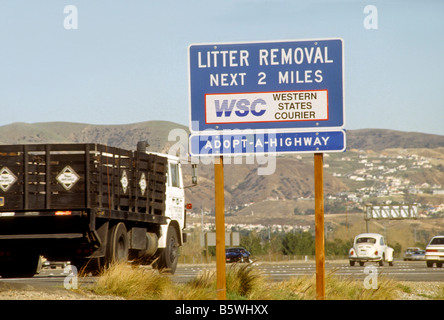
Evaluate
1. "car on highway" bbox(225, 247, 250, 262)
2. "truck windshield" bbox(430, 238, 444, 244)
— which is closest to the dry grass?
"truck windshield" bbox(430, 238, 444, 244)

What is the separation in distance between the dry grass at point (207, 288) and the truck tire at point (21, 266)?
19.3 ft

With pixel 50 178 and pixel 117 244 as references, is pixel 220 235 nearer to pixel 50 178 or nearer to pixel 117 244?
pixel 50 178

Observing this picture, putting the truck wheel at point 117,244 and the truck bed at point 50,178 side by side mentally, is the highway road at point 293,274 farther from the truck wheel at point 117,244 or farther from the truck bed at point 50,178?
the truck bed at point 50,178

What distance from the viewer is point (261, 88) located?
11453 mm

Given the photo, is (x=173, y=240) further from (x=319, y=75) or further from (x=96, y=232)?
(x=319, y=75)

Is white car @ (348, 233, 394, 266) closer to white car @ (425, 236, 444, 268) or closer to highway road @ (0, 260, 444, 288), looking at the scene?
white car @ (425, 236, 444, 268)

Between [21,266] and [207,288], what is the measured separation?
759 cm

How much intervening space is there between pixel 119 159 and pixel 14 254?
10.7 feet

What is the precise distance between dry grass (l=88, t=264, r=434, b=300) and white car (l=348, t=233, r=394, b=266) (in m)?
26.1

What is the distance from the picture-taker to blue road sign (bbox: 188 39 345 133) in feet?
37.4

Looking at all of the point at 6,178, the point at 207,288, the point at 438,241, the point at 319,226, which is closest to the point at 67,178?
the point at 6,178

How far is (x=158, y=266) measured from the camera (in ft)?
74.8

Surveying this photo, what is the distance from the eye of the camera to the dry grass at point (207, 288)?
12.4 metres

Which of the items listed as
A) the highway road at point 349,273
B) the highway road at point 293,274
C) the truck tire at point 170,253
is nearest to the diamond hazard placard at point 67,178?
the highway road at point 293,274
